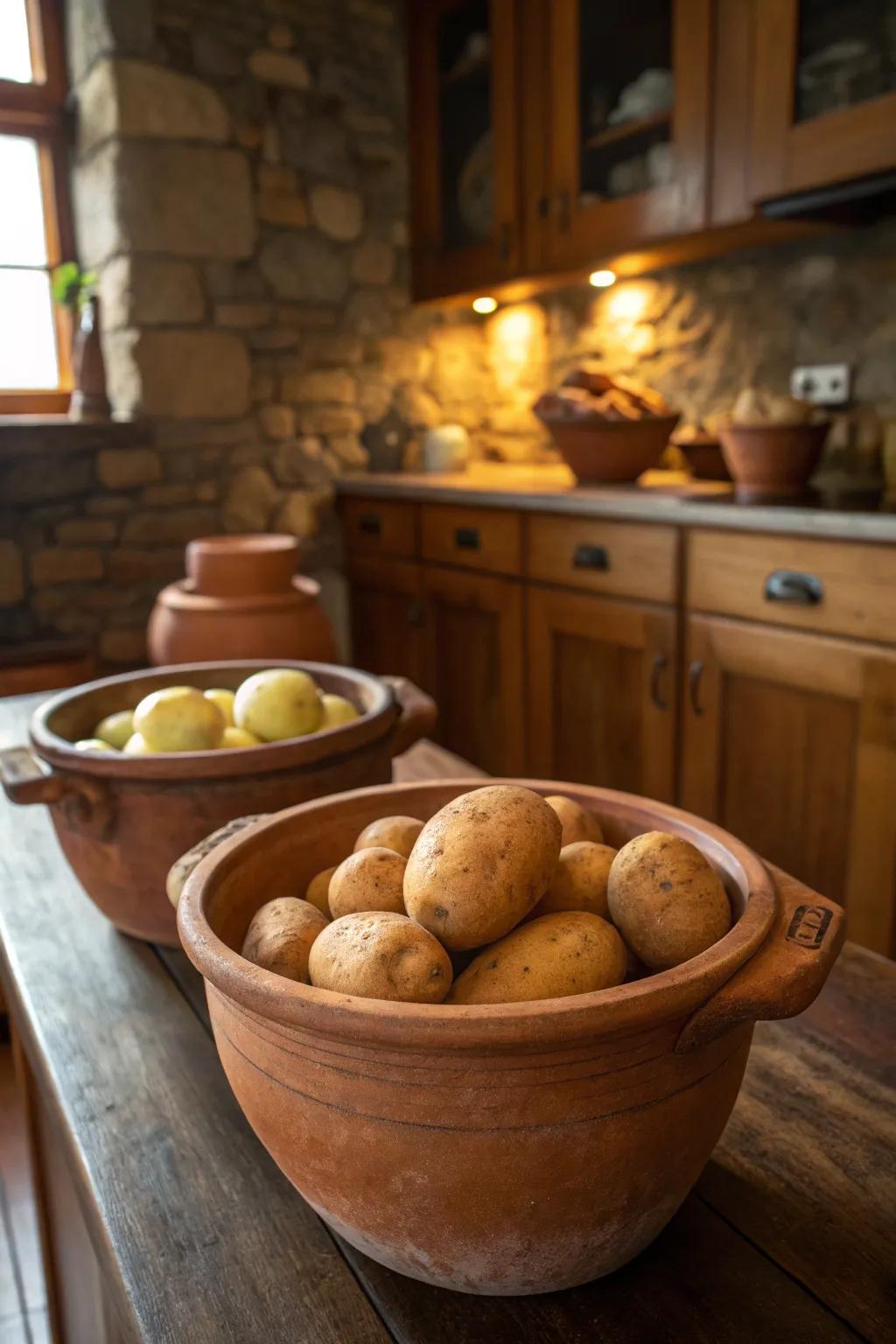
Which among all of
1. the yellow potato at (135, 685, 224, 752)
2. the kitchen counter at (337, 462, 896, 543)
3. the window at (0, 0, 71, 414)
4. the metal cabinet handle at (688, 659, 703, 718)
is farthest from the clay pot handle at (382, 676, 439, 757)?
the window at (0, 0, 71, 414)

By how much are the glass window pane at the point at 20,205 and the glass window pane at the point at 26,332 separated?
0.05 m

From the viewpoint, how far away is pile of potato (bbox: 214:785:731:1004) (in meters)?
0.45

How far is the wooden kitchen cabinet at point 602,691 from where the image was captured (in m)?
2.18

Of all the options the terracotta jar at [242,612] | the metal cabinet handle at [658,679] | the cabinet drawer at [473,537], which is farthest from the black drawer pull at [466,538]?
the terracotta jar at [242,612]

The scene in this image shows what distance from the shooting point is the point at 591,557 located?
7.54 ft

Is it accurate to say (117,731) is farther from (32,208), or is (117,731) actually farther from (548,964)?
(32,208)

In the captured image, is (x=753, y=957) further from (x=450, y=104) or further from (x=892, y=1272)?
(x=450, y=104)

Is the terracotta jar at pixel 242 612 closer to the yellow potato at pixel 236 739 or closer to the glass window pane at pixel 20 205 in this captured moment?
the yellow potato at pixel 236 739

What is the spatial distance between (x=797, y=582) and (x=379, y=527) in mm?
1496

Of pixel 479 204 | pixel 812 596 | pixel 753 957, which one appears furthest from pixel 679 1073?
pixel 479 204

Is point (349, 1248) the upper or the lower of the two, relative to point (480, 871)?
lower

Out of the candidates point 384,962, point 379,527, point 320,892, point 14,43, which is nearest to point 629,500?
point 379,527

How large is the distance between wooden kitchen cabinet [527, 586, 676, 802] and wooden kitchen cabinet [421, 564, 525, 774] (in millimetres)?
64

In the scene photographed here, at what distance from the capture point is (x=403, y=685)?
3.11 ft
